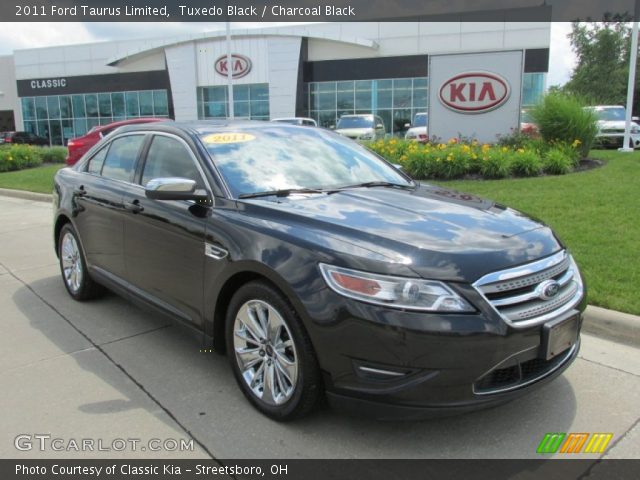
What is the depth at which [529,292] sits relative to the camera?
2.80 metres

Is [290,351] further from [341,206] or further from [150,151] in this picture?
[150,151]

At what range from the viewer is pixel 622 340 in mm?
4195

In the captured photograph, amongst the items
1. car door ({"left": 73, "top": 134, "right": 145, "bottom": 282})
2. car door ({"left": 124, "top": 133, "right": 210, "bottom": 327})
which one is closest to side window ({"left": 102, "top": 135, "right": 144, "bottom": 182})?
car door ({"left": 73, "top": 134, "right": 145, "bottom": 282})

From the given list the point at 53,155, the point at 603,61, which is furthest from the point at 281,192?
the point at 603,61

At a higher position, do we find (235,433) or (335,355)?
(335,355)

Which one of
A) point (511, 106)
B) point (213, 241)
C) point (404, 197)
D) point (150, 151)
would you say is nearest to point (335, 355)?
point (213, 241)

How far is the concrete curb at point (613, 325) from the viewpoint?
4.15 m

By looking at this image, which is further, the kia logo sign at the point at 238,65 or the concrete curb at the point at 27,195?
the kia logo sign at the point at 238,65

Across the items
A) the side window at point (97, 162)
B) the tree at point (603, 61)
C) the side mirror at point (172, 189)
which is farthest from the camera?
the tree at point (603, 61)

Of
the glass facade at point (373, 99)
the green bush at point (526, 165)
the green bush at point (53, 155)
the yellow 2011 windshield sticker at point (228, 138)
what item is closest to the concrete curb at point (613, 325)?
the yellow 2011 windshield sticker at point (228, 138)

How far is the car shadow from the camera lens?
289 centimetres

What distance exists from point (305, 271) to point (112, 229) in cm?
234

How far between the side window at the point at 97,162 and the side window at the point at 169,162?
36.6 inches

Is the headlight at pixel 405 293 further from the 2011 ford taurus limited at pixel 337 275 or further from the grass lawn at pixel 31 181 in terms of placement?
the grass lawn at pixel 31 181
